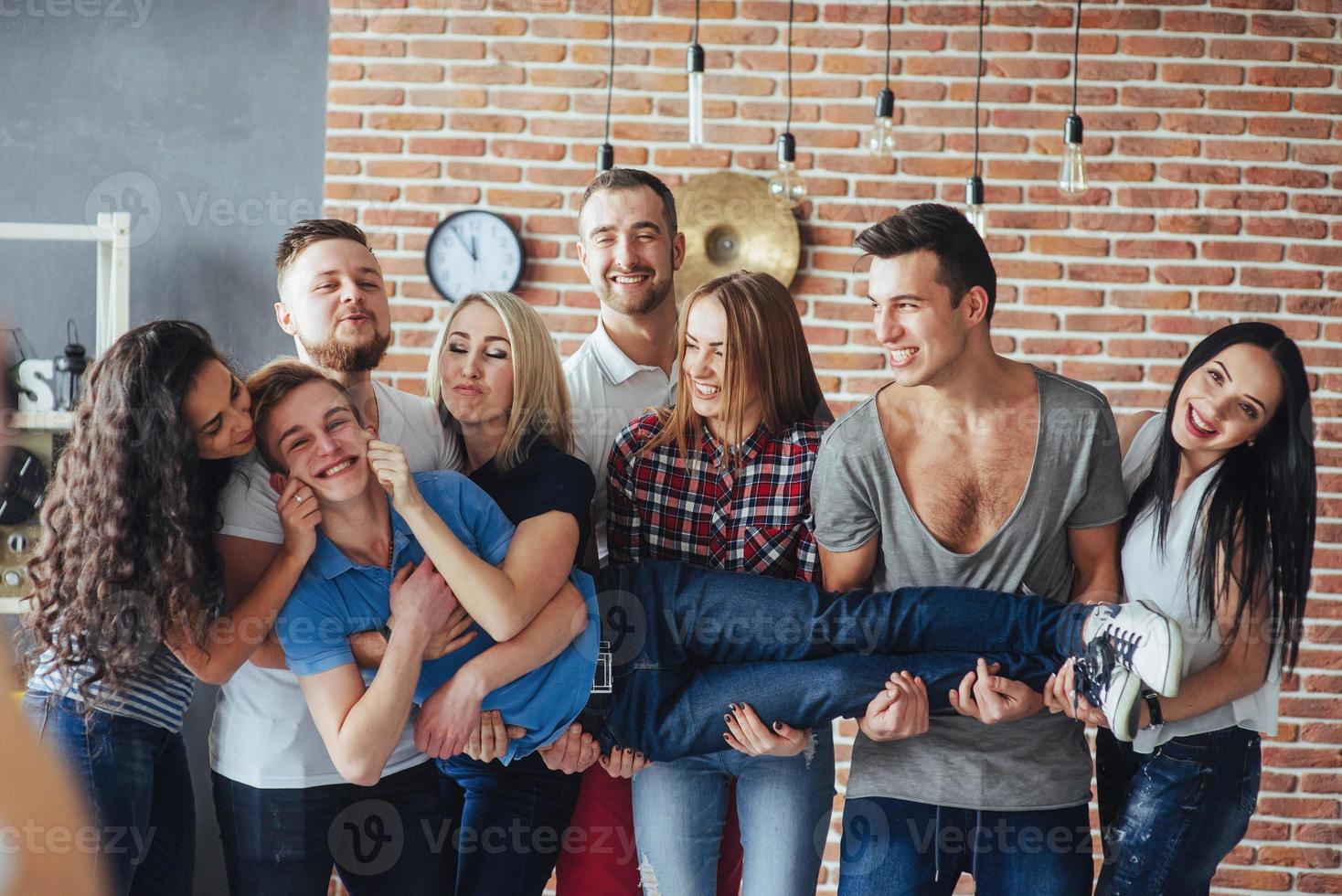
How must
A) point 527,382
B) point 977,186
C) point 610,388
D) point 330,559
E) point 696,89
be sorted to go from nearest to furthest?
point 330,559, point 527,382, point 610,388, point 696,89, point 977,186

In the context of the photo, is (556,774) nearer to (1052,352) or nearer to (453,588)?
(453,588)

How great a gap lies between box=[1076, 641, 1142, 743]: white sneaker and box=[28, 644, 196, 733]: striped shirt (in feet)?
4.93

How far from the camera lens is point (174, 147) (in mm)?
3346

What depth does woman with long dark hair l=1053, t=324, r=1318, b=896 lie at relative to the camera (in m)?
1.81

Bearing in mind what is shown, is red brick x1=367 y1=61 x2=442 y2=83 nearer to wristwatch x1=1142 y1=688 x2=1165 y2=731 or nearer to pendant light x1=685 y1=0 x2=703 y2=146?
pendant light x1=685 y1=0 x2=703 y2=146

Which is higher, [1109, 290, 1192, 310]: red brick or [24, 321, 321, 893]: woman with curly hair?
[1109, 290, 1192, 310]: red brick

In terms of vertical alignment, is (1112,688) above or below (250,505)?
below

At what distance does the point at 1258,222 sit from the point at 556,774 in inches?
108

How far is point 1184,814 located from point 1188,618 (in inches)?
13.1

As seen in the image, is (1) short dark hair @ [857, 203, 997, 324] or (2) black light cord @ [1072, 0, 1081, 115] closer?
(1) short dark hair @ [857, 203, 997, 324]

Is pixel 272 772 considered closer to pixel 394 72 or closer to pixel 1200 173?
pixel 394 72

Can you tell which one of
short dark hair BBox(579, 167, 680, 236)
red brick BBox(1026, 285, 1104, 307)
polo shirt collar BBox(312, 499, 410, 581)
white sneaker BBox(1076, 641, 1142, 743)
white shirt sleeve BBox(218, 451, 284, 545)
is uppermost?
short dark hair BBox(579, 167, 680, 236)

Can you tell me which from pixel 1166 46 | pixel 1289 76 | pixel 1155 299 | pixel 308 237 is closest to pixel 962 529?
pixel 308 237

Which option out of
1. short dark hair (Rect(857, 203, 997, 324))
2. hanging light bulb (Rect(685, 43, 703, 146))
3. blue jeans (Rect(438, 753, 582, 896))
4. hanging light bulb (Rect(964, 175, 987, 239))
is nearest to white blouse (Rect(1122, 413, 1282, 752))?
short dark hair (Rect(857, 203, 997, 324))
